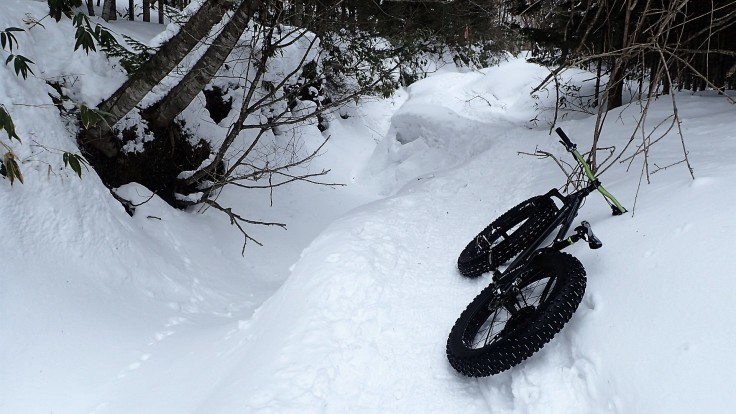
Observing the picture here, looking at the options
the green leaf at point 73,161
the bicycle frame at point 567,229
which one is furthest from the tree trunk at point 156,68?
the bicycle frame at point 567,229

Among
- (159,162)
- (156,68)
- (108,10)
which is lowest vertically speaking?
(159,162)

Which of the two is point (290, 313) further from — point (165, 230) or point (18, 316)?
point (165, 230)

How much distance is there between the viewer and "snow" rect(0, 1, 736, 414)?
2.27 meters

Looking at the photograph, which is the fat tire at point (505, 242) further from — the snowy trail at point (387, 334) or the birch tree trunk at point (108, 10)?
the birch tree trunk at point (108, 10)

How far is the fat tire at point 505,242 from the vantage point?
4.01m

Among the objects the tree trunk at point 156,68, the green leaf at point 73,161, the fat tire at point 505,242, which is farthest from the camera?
the tree trunk at point 156,68

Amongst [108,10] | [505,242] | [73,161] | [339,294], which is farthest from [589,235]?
[108,10]

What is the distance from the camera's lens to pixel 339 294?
3.74 metres

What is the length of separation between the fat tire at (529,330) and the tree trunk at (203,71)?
14.6 ft

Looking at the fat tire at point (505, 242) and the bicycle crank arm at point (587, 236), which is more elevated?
the bicycle crank arm at point (587, 236)

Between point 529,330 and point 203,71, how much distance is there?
5.24m

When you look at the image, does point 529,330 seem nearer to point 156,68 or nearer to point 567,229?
point 567,229

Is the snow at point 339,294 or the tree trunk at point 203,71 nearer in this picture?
the snow at point 339,294

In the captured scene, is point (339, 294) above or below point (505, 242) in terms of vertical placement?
above
